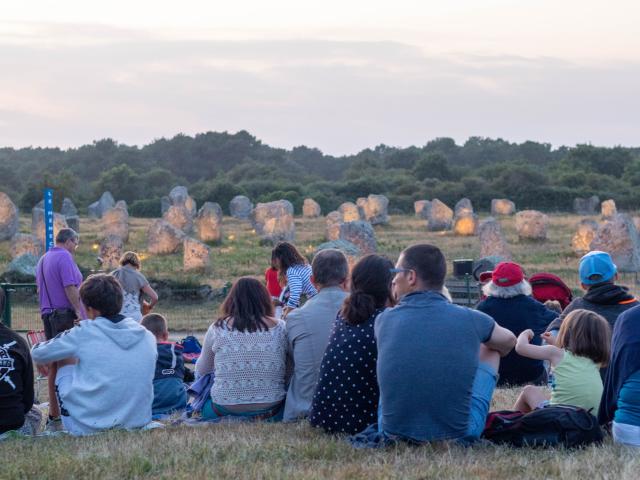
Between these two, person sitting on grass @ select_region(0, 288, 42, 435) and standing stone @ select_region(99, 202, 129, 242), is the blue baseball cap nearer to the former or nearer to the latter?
person sitting on grass @ select_region(0, 288, 42, 435)

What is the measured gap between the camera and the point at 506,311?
28.0 feet

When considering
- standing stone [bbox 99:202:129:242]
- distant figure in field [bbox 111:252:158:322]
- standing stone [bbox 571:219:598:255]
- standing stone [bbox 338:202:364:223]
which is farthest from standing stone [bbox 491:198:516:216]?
distant figure in field [bbox 111:252:158:322]

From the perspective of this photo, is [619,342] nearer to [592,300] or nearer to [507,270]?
[592,300]

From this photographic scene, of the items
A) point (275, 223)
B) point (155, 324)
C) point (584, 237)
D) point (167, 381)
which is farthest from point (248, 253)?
point (167, 381)

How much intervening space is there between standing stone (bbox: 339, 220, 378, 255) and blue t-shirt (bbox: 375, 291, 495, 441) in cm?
2102

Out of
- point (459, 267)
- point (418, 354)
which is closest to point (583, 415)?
point (418, 354)

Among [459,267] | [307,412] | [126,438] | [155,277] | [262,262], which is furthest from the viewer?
[262,262]

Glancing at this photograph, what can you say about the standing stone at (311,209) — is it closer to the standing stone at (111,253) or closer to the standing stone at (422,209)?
the standing stone at (422,209)

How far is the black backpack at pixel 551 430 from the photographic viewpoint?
566 centimetres

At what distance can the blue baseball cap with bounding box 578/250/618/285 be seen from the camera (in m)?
7.17

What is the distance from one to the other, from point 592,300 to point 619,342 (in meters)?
1.67

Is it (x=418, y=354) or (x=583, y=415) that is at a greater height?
(x=418, y=354)

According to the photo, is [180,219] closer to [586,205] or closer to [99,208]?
[99,208]

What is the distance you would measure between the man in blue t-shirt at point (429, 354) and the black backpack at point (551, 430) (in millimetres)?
226
